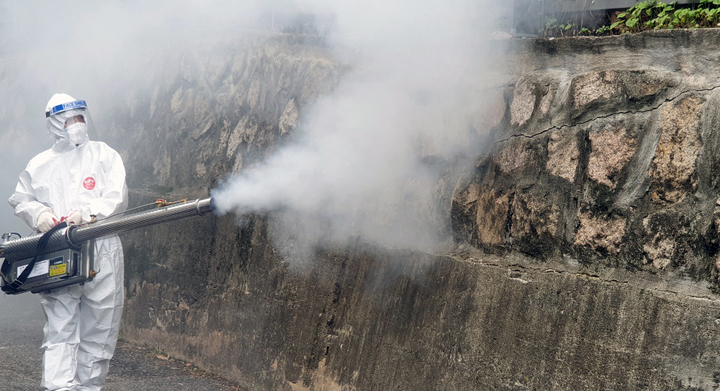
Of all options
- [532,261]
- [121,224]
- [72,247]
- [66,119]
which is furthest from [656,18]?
[66,119]

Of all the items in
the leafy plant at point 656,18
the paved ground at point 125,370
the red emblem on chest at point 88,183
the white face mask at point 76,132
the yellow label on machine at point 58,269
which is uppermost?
the leafy plant at point 656,18

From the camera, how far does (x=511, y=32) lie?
4867 millimetres

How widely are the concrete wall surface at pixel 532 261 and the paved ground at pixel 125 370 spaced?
0.57ft

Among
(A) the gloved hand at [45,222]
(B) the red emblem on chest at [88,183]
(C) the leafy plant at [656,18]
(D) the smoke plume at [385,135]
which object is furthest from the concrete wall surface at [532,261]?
(A) the gloved hand at [45,222]

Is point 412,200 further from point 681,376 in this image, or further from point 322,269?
point 681,376

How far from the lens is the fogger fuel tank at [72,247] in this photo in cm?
517

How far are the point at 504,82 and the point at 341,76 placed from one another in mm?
1512

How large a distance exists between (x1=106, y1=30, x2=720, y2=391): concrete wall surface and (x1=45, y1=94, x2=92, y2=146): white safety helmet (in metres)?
1.37

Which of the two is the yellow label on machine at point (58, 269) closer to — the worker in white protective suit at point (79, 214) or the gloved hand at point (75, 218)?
the worker in white protective suit at point (79, 214)

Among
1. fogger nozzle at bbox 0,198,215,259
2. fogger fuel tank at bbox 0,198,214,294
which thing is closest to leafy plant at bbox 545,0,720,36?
fogger nozzle at bbox 0,198,215,259

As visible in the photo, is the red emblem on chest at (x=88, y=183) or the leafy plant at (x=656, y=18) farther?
the red emblem on chest at (x=88, y=183)

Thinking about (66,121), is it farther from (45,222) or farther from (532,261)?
(532,261)

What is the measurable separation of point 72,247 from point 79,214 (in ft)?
1.02

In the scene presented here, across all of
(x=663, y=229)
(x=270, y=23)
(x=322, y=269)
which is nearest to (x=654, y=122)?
(x=663, y=229)
